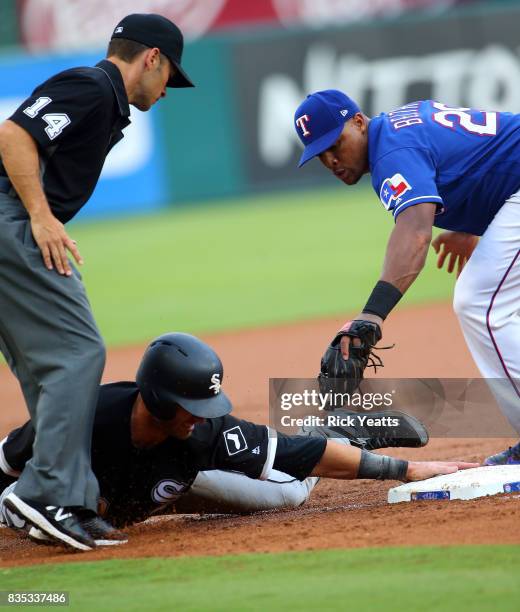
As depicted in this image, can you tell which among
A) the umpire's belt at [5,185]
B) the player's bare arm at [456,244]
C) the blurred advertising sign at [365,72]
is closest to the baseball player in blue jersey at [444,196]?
the player's bare arm at [456,244]

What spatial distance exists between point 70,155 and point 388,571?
2028mm

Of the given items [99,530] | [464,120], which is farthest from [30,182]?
[464,120]

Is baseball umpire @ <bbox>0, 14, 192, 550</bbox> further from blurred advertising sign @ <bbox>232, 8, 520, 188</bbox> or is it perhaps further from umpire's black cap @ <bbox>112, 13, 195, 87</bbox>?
blurred advertising sign @ <bbox>232, 8, 520, 188</bbox>

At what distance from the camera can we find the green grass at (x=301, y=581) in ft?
11.1

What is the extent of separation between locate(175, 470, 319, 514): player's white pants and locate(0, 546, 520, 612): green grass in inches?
37.1

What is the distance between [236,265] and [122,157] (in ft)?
16.8

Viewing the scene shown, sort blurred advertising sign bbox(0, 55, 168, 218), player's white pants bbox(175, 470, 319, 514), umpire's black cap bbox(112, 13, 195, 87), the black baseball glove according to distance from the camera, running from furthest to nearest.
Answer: blurred advertising sign bbox(0, 55, 168, 218)
player's white pants bbox(175, 470, 319, 514)
the black baseball glove
umpire's black cap bbox(112, 13, 195, 87)

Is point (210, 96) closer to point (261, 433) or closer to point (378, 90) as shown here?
point (378, 90)

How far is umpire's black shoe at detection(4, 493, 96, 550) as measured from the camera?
424 cm

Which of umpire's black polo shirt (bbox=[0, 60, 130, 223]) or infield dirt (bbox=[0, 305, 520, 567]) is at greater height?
umpire's black polo shirt (bbox=[0, 60, 130, 223])

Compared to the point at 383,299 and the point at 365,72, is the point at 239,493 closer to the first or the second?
the point at 383,299

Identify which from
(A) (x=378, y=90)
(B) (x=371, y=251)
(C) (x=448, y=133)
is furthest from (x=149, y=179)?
(C) (x=448, y=133)

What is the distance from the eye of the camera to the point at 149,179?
19.5m

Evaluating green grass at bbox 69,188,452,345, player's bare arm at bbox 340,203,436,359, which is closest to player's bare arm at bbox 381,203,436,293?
player's bare arm at bbox 340,203,436,359
